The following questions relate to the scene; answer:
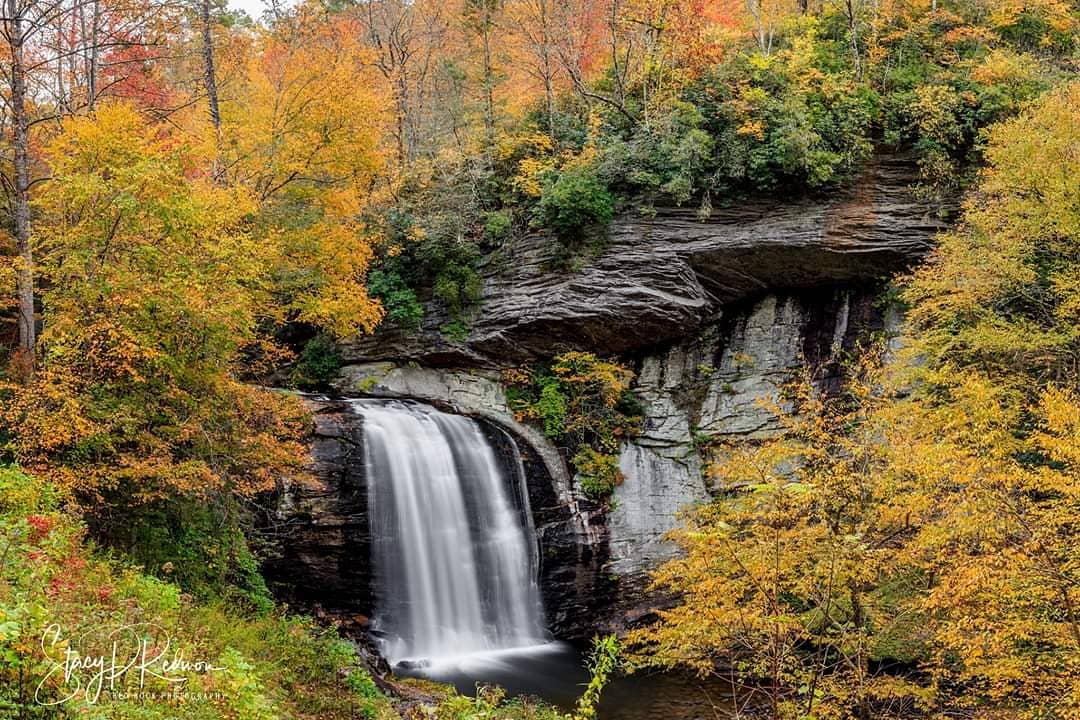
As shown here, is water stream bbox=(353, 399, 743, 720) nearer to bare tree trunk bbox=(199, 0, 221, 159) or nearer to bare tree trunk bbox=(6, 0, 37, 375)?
bare tree trunk bbox=(199, 0, 221, 159)

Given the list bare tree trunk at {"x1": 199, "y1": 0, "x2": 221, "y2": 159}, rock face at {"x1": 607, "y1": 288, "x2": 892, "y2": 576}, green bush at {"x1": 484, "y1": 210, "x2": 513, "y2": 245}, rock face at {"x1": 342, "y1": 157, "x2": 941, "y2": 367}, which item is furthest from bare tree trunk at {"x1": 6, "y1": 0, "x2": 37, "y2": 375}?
rock face at {"x1": 607, "y1": 288, "x2": 892, "y2": 576}

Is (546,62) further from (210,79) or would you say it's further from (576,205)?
(210,79)

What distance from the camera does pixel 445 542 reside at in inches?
611

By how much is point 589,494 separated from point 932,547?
8929mm

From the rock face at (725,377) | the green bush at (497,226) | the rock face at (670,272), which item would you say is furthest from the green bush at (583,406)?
the green bush at (497,226)

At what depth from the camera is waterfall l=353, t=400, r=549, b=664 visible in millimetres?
14680

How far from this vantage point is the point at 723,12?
2378cm

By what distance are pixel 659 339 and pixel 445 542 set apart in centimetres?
851

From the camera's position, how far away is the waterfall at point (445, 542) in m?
14.7

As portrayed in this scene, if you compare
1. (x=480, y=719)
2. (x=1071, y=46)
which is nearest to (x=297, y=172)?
(x=480, y=719)

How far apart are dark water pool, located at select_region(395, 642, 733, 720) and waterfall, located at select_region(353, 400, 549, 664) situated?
0.46m

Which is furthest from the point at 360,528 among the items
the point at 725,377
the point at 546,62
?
the point at 546,62

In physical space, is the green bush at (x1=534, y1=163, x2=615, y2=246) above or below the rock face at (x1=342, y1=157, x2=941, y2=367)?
above

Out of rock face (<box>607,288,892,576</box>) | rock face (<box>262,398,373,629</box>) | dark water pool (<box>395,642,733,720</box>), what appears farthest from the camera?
rock face (<box>607,288,892,576</box>)
